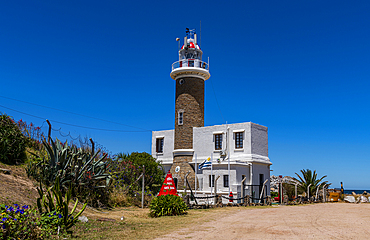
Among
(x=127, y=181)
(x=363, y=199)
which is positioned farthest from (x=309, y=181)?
(x=127, y=181)

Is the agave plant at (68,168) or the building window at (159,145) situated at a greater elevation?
the building window at (159,145)

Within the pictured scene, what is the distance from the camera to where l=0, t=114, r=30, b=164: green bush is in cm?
1395

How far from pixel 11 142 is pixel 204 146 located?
Answer: 16.4 m

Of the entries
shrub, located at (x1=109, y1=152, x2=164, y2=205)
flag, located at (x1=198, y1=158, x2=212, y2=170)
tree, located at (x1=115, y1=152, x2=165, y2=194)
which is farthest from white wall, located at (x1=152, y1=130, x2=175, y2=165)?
shrub, located at (x1=109, y1=152, x2=164, y2=205)

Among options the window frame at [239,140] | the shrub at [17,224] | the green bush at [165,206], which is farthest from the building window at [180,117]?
the shrub at [17,224]

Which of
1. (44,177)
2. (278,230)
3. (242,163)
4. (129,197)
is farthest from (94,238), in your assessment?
(242,163)

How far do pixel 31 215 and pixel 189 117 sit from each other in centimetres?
2152

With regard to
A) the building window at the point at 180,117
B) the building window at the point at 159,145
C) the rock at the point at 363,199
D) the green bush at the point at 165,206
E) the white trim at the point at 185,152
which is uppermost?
the building window at the point at 180,117

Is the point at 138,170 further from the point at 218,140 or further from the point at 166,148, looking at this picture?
the point at 166,148

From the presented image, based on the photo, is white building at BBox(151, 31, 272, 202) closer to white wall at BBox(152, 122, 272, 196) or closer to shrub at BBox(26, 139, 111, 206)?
white wall at BBox(152, 122, 272, 196)

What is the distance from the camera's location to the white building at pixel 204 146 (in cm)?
2531

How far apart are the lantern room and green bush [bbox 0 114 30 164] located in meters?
16.3

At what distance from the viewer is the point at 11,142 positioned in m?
14.4

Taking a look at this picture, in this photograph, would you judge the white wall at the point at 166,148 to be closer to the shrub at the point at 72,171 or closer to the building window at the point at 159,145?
the building window at the point at 159,145
